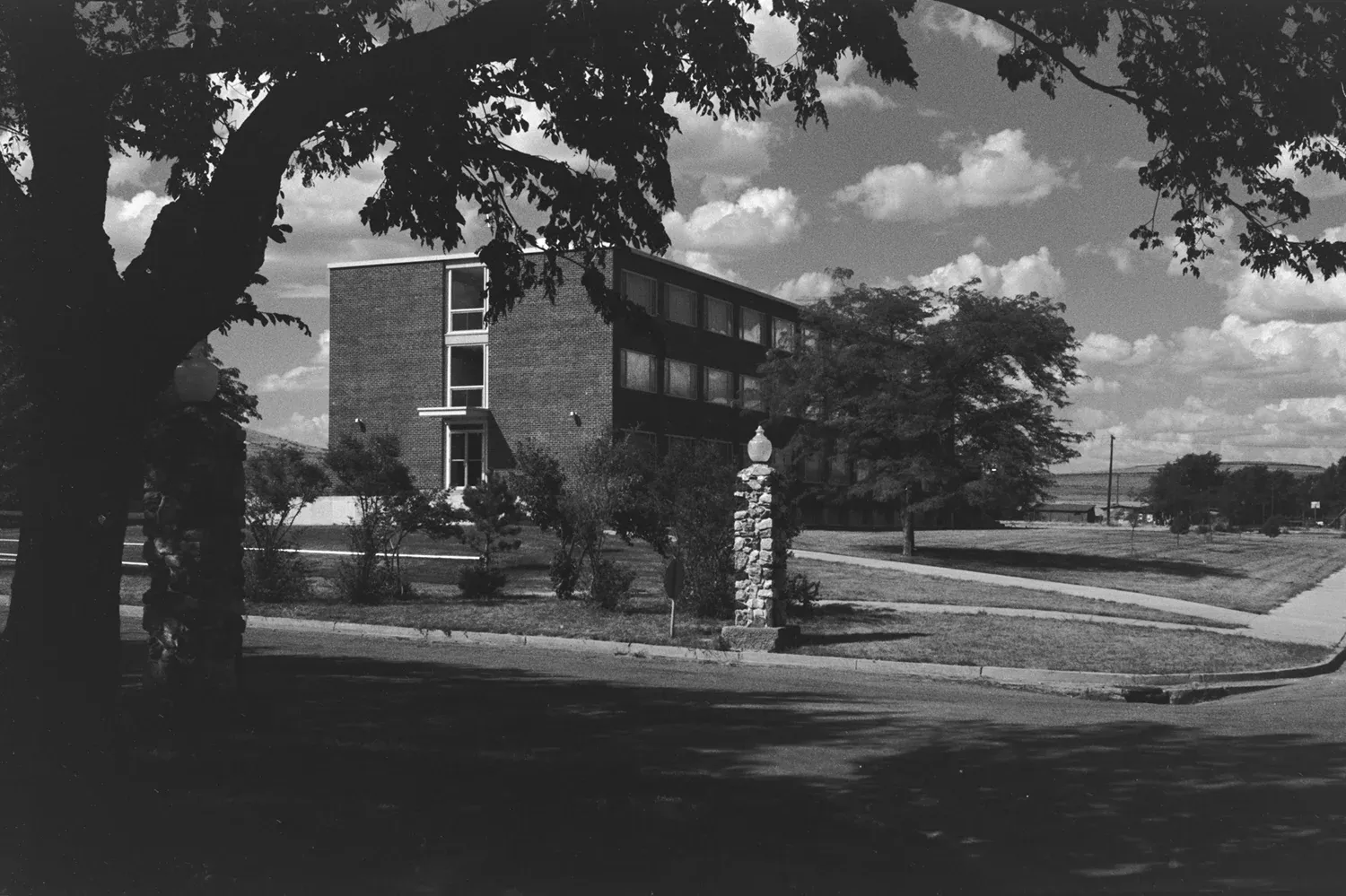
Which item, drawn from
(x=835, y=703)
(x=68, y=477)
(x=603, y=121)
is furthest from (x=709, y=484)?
(x=68, y=477)

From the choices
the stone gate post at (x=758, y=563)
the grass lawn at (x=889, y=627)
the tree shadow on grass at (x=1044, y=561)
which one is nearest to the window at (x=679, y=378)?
the tree shadow on grass at (x=1044, y=561)

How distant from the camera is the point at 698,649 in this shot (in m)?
17.3

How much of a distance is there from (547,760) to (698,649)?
8814mm

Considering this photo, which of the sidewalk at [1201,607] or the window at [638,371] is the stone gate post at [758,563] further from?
the window at [638,371]

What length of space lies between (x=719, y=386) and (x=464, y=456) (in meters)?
12.7

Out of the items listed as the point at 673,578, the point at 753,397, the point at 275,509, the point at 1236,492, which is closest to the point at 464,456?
the point at 753,397

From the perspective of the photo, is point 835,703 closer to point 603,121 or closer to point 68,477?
point 603,121

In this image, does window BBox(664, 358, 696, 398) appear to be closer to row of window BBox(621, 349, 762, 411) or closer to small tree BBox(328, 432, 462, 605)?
row of window BBox(621, 349, 762, 411)

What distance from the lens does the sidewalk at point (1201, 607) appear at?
890 inches

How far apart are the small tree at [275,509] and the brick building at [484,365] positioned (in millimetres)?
25082

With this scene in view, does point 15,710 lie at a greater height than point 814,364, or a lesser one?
lesser

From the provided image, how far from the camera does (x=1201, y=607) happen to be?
87.9ft

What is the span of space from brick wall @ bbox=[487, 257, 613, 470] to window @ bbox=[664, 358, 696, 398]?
4567mm

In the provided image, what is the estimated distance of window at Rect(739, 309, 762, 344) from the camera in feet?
195
